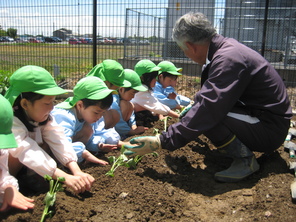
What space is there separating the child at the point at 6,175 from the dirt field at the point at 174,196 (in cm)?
5

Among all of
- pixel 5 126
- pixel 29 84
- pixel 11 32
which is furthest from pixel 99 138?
pixel 11 32

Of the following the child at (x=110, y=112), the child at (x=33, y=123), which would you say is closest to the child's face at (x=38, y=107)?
the child at (x=33, y=123)

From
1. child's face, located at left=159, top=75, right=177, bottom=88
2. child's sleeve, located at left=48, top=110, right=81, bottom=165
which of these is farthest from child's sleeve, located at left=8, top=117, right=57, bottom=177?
Answer: child's face, located at left=159, top=75, right=177, bottom=88

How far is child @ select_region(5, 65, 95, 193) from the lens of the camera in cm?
221

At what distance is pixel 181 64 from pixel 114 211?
5705 mm

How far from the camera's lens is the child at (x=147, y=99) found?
4316 millimetres

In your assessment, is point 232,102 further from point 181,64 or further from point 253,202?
point 181,64

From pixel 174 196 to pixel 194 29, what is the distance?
4.34 ft

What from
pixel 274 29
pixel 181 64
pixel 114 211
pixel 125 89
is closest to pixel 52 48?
pixel 181 64

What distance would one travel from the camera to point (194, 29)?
273 centimetres

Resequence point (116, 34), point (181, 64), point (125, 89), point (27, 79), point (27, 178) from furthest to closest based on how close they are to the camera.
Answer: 1. point (181, 64)
2. point (116, 34)
3. point (125, 89)
4. point (27, 178)
5. point (27, 79)

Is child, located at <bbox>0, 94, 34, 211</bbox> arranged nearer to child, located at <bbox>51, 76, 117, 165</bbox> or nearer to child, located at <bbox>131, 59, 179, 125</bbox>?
child, located at <bbox>51, 76, 117, 165</bbox>

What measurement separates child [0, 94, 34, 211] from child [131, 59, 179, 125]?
247 cm

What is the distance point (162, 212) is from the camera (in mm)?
Result: 2199
